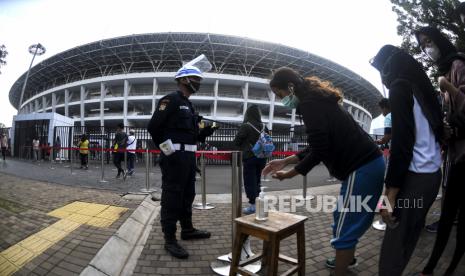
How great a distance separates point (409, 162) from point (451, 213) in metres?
1.09

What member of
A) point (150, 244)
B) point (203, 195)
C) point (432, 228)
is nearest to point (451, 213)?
point (432, 228)

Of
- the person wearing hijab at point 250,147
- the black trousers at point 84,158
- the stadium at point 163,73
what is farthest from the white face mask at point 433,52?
the stadium at point 163,73

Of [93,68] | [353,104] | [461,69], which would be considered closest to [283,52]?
[353,104]

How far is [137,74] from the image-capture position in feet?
127

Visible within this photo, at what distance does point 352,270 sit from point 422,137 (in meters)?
1.65

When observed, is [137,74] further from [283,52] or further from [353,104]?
[353,104]

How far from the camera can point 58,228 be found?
309 centimetres

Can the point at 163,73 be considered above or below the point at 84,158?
above

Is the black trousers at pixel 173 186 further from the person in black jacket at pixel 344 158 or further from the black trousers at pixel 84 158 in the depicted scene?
the black trousers at pixel 84 158

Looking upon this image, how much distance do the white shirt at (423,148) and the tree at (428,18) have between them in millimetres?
5039

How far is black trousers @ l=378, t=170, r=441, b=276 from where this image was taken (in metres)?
1.62

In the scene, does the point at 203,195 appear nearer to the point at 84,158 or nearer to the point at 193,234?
the point at 193,234

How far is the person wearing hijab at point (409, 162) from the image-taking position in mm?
1603

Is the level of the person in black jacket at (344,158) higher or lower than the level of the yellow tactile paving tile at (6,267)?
higher
